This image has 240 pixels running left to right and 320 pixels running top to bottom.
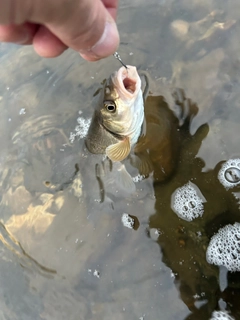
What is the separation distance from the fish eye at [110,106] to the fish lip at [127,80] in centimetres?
10

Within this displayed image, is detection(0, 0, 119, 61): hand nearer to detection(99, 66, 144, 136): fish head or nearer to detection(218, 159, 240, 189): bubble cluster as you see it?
detection(99, 66, 144, 136): fish head

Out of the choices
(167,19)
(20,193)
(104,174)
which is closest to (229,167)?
(104,174)

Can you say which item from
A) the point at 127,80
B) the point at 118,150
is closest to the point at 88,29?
the point at 127,80

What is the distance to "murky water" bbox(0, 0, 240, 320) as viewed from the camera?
260 centimetres

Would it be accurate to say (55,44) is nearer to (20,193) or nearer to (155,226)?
(155,226)

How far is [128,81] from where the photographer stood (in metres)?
2.20

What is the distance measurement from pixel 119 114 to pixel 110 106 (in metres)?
0.08

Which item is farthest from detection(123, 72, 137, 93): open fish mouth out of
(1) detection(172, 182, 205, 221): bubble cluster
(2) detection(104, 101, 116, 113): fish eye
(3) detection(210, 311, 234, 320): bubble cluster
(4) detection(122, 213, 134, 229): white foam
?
(3) detection(210, 311, 234, 320): bubble cluster

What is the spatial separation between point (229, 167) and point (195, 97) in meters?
0.66

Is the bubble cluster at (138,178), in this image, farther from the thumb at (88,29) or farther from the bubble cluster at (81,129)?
the thumb at (88,29)

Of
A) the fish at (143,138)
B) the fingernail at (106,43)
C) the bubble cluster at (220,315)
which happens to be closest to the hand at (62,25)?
the fingernail at (106,43)

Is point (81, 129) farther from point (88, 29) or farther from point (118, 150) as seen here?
point (88, 29)

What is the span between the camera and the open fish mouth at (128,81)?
2.10 m

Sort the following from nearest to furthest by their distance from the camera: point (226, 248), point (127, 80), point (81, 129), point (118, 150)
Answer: point (127, 80), point (118, 150), point (226, 248), point (81, 129)
